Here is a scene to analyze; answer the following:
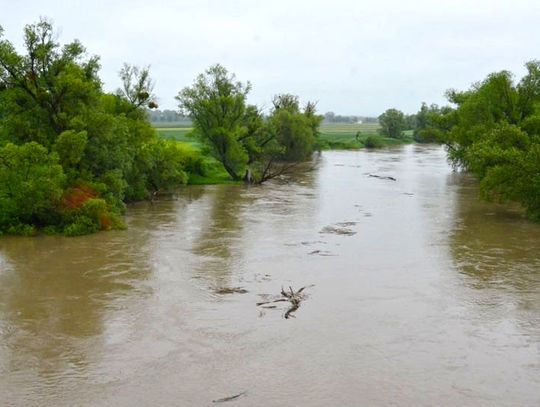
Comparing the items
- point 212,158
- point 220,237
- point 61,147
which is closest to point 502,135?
point 220,237

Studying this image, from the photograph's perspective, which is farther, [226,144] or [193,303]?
[226,144]

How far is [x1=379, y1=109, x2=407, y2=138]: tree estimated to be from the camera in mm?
131250

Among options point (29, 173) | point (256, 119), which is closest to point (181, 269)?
point (29, 173)

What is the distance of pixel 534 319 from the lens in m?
17.3

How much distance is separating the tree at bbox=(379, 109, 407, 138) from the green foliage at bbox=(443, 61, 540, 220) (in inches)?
3235

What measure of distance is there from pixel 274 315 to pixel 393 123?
390 feet

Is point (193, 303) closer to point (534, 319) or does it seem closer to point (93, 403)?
point (93, 403)

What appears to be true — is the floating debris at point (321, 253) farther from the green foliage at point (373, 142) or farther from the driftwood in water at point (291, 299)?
the green foliage at point (373, 142)

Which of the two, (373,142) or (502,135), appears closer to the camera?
(502,135)

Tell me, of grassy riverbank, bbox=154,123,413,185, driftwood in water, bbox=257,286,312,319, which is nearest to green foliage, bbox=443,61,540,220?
driftwood in water, bbox=257,286,312,319

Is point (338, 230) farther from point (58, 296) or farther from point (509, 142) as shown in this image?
point (58, 296)

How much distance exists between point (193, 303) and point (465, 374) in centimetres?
867

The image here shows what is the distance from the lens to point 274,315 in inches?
693

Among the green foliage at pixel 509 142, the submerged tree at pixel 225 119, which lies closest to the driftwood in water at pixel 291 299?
the green foliage at pixel 509 142
